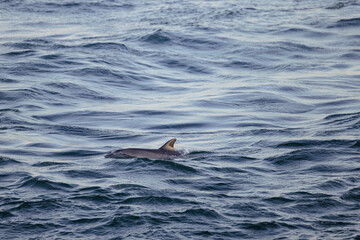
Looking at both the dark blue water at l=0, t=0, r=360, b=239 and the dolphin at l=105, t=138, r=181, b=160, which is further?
the dolphin at l=105, t=138, r=181, b=160

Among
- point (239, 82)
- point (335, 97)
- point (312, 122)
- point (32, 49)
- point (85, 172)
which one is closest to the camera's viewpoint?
point (85, 172)

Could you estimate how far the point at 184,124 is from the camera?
16.8 m

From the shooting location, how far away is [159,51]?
94.0ft

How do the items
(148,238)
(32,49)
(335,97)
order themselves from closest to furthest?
(148,238)
(335,97)
(32,49)

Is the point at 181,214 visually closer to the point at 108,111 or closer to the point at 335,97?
the point at 108,111

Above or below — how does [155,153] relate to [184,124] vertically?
above

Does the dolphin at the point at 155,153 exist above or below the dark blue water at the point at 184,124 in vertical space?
above

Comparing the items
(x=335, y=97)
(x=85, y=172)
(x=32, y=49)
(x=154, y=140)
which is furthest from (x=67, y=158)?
(x=32, y=49)

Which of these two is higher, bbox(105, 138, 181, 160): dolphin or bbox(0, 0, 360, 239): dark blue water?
bbox(105, 138, 181, 160): dolphin

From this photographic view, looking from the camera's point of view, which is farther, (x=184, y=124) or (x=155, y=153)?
(x=184, y=124)

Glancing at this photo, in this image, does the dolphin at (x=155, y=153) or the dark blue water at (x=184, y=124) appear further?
the dolphin at (x=155, y=153)

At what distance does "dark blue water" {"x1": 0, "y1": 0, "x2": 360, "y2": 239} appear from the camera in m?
9.73

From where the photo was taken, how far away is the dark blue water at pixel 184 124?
9.73 m

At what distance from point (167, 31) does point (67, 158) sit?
1908cm
